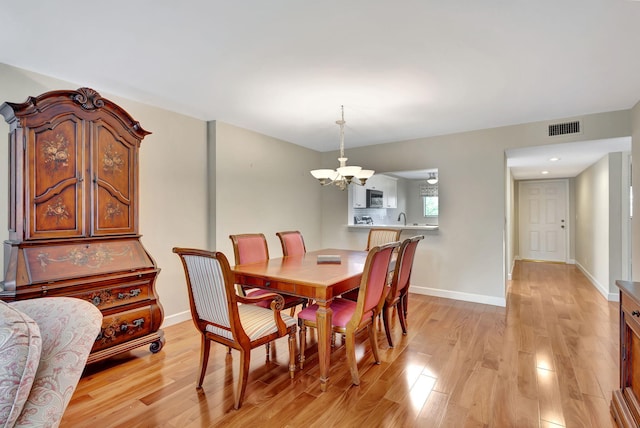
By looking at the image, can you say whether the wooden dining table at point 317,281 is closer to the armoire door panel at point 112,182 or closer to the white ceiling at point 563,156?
the armoire door panel at point 112,182

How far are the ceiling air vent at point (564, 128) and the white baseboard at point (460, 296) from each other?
212cm

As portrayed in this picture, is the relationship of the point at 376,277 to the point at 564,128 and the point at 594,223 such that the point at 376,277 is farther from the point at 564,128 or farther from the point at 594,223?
the point at 594,223

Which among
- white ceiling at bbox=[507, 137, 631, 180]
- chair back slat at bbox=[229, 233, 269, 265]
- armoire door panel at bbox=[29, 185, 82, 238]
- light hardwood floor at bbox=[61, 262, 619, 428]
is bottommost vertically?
light hardwood floor at bbox=[61, 262, 619, 428]

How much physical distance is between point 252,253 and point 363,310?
58.4 inches

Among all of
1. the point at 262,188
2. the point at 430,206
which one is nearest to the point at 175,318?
the point at 262,188

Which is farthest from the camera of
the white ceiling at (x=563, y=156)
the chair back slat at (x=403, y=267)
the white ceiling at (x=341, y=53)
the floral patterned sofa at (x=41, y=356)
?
the white ceiling at (x=563, y=156)

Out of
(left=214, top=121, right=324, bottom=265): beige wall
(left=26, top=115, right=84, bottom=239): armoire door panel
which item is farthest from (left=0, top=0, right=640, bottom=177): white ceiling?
(left=214, top=121, right=324, bottom=265): beige wall

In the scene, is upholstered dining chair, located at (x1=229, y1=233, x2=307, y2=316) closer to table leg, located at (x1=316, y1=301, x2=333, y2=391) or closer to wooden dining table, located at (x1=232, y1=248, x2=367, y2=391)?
wooden dining table, located at (x1=232, y1=248, x2=367, y2=391)

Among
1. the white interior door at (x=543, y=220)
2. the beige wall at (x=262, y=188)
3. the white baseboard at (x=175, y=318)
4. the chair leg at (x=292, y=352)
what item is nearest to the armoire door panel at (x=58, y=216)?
the white baseboard at (x=175, y=318)

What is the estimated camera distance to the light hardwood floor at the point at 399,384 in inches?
72.6

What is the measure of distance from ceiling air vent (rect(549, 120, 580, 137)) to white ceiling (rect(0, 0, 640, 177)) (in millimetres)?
149

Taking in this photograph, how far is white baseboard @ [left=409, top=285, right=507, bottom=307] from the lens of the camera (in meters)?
4.08

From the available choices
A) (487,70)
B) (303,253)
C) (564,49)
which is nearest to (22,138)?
(303,253)

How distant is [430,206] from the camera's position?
468cm
